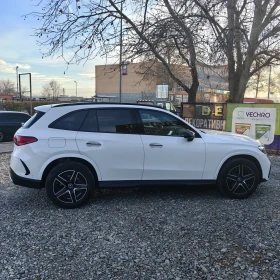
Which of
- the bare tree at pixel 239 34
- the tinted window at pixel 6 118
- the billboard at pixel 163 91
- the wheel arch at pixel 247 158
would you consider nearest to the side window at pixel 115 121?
the wheel arch at pixel 247 158

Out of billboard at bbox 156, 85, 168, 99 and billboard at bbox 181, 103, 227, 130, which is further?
billboard at bbox 156, 85, 168, 99

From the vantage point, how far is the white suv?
4500mm

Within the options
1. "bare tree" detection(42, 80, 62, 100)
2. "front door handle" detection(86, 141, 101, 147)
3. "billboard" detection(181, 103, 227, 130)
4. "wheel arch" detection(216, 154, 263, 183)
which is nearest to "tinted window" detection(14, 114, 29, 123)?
"billboard" detection(181, 103, 227, 130)

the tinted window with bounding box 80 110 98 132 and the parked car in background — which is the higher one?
the tinted window with bounding box 80 110 98 132

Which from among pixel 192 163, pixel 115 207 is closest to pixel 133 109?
pixel 192 163

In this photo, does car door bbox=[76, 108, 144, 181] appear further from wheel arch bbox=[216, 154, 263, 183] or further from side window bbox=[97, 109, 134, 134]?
wheel arch bbox=[216, 154, 263, 183]

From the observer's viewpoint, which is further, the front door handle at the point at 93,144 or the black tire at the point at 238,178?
the black tire at the point at 238,178

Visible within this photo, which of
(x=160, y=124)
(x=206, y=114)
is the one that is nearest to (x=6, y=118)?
(x=206, y=114)

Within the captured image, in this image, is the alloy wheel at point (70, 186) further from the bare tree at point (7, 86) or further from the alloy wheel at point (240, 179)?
the bare tree at point (7, 86)

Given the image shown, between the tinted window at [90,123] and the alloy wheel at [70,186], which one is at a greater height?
the tinted window at [90,123]

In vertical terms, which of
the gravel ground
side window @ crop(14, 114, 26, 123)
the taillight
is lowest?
the gravel ground

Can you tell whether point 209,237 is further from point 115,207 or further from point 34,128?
point 34,128

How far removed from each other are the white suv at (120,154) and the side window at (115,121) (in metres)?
0.02

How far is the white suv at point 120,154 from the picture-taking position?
4500mm
